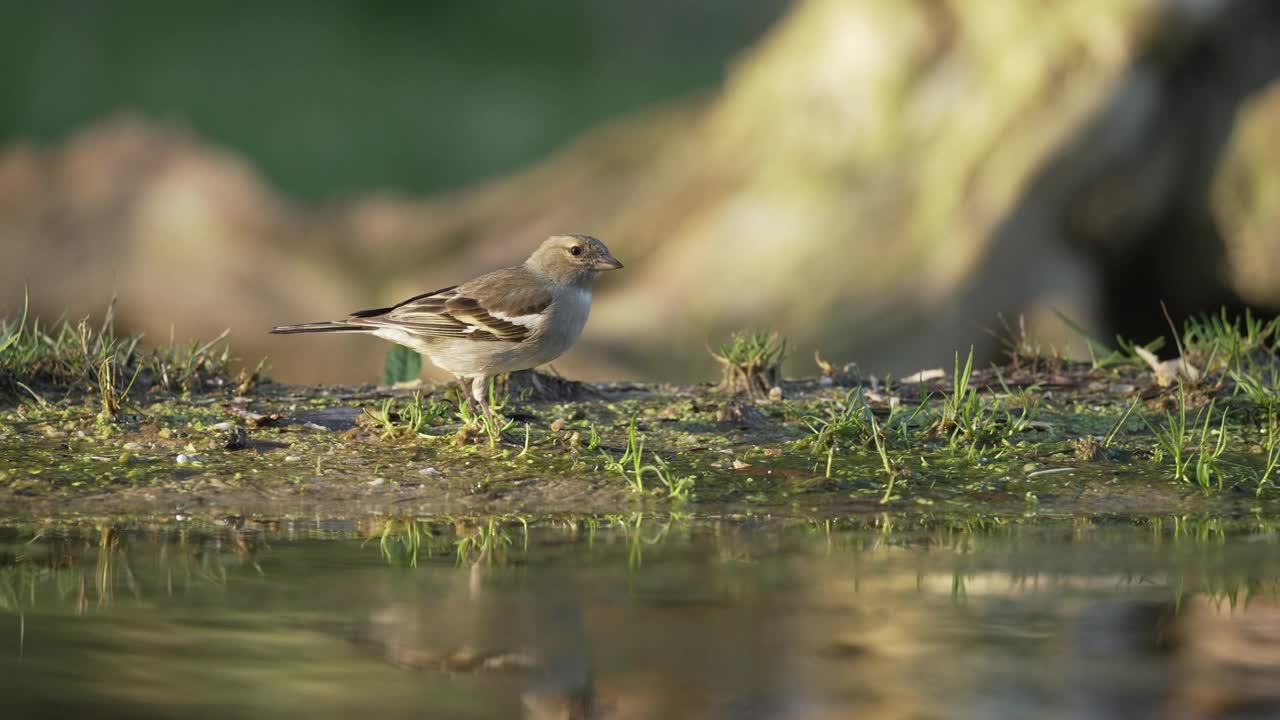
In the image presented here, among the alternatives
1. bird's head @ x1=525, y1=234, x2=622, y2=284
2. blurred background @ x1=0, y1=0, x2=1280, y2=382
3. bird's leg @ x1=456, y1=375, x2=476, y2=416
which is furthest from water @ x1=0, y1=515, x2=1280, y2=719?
blurred background @ x1=0, y1=0, x2=1280, y2=382

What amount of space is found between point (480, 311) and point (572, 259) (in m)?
0.71

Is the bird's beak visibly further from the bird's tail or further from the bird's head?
the bird's tail

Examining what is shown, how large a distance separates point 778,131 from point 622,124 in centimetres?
174

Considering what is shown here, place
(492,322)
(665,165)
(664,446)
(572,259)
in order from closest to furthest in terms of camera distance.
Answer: (664,446) → (492,322) → (572,259) → (665,165)

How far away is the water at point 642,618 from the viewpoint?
332 centimetres

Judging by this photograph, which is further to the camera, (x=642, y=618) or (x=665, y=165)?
(x=665, y=165)

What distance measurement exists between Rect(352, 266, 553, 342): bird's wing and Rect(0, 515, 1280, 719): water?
179cm

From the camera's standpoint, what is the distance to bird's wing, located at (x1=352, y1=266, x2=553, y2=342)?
7109 mm

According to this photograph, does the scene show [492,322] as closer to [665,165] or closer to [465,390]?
[465,390]

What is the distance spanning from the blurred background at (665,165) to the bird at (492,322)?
3.87 meters

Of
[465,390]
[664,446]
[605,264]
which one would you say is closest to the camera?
[664,446]

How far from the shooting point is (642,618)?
403 centimetres

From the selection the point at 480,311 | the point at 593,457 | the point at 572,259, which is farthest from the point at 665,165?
the point at 593,457

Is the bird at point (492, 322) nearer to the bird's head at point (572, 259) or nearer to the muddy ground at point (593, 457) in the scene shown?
the bird's head at point (572, 259)
